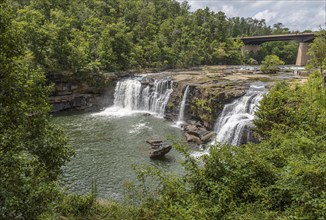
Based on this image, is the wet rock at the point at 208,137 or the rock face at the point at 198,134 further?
the rock face at the point at 198,134

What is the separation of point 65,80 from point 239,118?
21.1 m

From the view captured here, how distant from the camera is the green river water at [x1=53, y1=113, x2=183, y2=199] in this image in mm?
15334

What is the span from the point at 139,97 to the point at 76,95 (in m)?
7.77

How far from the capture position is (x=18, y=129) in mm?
6730

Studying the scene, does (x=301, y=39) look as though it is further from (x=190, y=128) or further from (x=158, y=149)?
(x=158, y=149)

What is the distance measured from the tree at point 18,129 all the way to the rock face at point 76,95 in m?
24.7

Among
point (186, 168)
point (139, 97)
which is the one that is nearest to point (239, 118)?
point (186, 168)

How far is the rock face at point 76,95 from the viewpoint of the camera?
102 feet

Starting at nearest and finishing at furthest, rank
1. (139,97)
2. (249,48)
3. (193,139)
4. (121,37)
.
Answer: (193,139) → (139,97) → (121,37) → (249,48)

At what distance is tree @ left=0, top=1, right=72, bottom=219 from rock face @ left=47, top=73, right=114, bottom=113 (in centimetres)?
2470

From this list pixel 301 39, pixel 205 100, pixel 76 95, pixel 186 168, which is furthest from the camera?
pixel 301 39

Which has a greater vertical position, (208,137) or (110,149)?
(208,137)

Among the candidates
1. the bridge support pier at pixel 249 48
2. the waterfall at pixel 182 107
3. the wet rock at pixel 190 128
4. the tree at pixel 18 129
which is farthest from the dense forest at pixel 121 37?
the tree at pixel 18 129

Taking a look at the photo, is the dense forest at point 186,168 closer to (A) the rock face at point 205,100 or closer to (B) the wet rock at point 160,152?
(B) the wet rock at point 160,152
